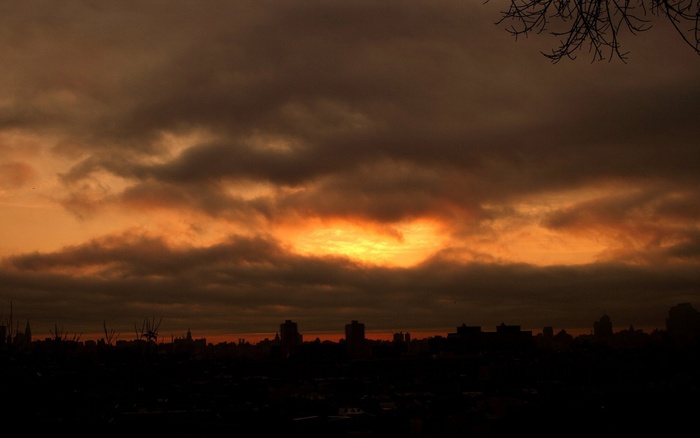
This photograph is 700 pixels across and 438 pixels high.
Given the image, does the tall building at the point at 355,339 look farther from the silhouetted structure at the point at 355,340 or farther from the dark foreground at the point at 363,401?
the dark foreground at the point at 363,401

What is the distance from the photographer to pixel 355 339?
61.8m

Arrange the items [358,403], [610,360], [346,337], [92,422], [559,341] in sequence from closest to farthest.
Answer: [92,422] → [358,403] → [610,360] → [346,337] → [559,341]

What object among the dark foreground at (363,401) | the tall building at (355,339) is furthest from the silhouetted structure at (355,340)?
the dark foreground at (363,401)

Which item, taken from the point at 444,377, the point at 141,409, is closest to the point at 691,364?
the point at 444,377

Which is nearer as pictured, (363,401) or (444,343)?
(363,401)

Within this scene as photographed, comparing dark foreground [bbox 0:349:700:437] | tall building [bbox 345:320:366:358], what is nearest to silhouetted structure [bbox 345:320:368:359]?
tall building [bbox 345:320:366:358]

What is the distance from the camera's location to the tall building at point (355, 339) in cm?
6086

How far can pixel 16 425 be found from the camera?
45.5 ft

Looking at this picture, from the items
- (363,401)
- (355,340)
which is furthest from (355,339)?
(363,401)

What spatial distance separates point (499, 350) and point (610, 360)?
18006mm

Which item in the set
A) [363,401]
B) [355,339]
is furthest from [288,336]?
[363,401]

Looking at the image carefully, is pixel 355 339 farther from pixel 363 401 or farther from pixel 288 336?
pixel 363 401

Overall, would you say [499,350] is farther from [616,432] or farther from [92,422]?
[92,422]

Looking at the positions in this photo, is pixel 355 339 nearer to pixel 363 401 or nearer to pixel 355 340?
pixel 355 340
